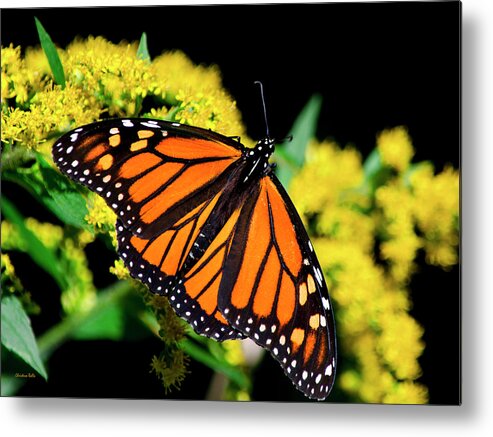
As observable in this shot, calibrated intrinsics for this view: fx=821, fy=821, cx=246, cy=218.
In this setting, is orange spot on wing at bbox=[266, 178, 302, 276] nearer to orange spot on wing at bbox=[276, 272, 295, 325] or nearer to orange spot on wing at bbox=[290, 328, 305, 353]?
orange spot on wing at bbox=[276, 272, 295, 325]

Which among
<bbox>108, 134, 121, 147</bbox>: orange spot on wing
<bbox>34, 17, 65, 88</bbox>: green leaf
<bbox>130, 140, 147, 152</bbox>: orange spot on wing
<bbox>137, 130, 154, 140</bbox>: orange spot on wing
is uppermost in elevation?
<bbox>34, 17, 65, 88</bbox>: green leaf

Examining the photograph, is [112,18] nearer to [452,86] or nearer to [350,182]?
[350,182]

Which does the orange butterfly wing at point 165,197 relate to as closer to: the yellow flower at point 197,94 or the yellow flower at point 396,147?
the yellow flower at point 197,94

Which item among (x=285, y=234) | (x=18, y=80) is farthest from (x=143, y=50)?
(x=285, y=234)

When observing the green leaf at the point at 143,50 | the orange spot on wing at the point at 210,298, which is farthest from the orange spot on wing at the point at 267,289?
the green leaf at the point at 143,50

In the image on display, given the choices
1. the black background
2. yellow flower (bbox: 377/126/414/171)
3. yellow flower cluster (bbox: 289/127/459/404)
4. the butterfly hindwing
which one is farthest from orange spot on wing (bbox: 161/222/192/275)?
yellow flower (bbox: 377/126/414/171)

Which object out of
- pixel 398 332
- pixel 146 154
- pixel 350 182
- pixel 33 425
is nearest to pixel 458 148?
pixel 350 182

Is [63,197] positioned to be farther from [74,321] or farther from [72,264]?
[74,321]
